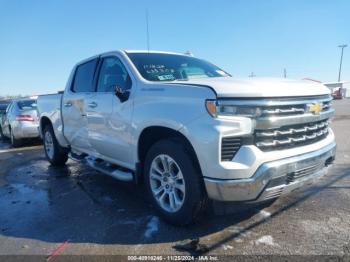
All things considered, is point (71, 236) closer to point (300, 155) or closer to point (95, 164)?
point (95, 164)

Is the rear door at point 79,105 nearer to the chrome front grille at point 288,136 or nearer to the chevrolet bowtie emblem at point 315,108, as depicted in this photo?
the chrome front grille at point 288,136

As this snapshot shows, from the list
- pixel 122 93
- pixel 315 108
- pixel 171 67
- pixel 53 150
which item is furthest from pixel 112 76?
pixel 53 150

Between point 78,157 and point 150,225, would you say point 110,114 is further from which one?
point 78,157

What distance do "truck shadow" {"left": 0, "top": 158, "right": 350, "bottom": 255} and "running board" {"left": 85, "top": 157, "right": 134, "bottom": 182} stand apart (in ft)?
1.32

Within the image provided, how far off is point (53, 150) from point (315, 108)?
5.37 m

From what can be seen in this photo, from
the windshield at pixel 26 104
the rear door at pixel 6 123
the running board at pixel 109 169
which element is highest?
the windshield at pixel 26 104

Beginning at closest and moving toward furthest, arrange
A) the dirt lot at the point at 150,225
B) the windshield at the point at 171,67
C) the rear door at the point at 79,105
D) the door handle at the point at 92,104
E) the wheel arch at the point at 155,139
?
the dirt lot at the point at 150,225 < the wheel arch at the point at 155,139 < the windshield at the point at 171,67 < the door handle at the point at 92,104 < the rear door at the point at 79,105

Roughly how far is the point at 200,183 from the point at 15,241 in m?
2.04

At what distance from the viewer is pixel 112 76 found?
466cm

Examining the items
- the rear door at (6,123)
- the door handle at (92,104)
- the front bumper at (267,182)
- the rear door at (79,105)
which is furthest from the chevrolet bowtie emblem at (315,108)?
the rear door at (6,123)

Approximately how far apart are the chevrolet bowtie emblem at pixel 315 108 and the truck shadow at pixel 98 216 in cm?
124

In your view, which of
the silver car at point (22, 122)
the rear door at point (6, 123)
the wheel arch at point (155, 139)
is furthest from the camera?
the rear door at point (6, 123)

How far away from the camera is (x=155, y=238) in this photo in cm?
334

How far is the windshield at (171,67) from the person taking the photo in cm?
420
